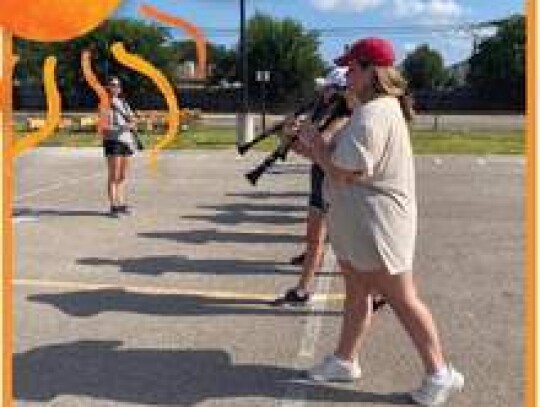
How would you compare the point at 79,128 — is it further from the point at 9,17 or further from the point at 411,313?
the point at 9,17

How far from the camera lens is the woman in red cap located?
430 centimetres

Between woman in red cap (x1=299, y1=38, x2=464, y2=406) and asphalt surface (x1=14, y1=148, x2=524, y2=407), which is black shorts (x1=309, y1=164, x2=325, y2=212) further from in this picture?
woman in red cap (x1=299, y1=38, x2=464, y2=406)

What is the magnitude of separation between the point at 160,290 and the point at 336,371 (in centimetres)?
252

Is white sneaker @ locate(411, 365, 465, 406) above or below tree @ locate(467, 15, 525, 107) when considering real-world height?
below

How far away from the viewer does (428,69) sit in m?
73.9

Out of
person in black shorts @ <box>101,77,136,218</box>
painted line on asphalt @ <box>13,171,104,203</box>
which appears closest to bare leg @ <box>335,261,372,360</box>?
person in black shorts @ <box>101,77,136,218</box>

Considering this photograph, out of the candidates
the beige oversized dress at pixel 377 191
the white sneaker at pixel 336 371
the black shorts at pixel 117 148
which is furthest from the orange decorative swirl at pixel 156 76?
the black shorts at pixel 117 148

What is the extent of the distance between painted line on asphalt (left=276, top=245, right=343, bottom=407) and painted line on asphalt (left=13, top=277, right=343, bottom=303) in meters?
0.04

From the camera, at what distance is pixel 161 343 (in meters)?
5.65

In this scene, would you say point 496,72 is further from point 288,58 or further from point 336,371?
point 336,371

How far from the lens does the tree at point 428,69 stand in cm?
7225

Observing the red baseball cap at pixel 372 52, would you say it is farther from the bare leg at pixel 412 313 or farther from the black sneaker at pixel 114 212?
the black sneaker at pixel 114 212

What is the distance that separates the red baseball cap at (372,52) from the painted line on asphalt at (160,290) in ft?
8.84

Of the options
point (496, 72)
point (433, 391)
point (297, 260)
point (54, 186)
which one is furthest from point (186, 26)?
point (496, 72)
